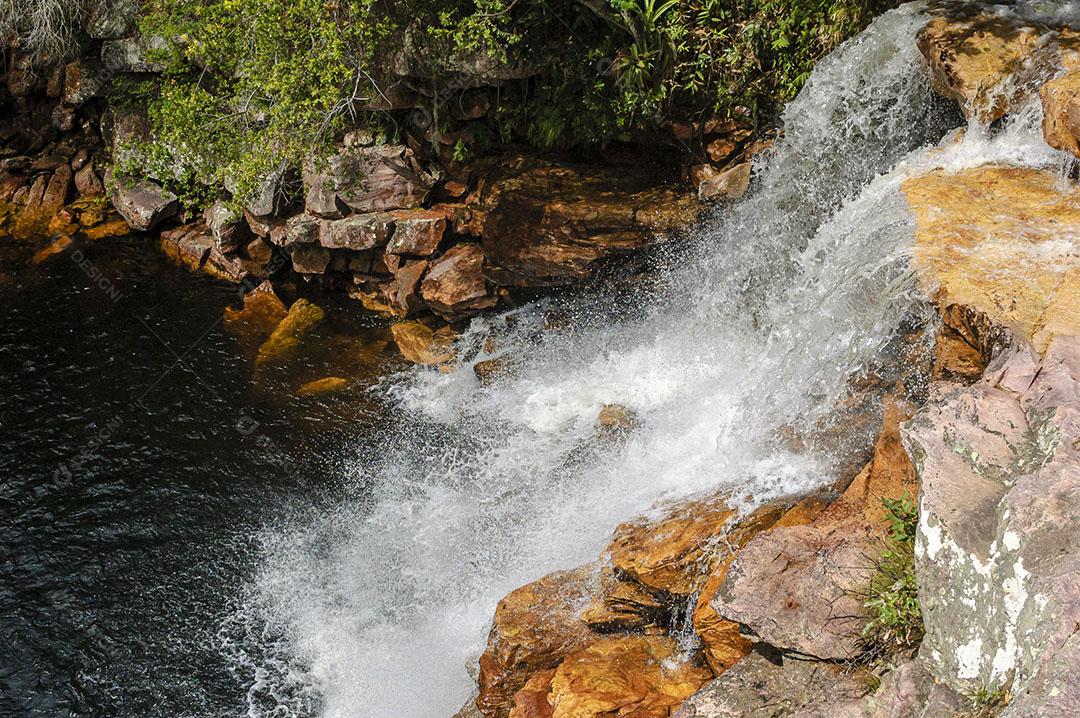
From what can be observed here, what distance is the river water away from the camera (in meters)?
8.42

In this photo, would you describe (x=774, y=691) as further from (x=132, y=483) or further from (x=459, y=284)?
(x=132, y=483)

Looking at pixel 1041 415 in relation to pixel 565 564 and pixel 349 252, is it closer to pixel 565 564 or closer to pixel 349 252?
pixel 565 564

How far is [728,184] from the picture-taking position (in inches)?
438

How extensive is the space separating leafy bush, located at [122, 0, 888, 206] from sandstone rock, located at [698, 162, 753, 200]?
70 centimetres

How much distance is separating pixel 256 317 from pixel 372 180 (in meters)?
2.91

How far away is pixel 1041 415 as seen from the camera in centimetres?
536

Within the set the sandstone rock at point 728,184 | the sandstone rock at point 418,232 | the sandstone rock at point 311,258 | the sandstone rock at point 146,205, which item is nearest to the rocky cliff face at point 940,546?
the sandstone rock at point 728,184

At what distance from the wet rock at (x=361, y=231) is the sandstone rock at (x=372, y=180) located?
0.61 feet

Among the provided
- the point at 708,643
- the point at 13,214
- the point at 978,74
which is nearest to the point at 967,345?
the point at 708,643

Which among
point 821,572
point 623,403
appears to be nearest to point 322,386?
point 623,403

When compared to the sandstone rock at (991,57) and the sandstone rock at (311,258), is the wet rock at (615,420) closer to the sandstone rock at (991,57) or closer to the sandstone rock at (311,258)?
the sandstone rock at (991,57)

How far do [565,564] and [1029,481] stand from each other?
4666 millimetres

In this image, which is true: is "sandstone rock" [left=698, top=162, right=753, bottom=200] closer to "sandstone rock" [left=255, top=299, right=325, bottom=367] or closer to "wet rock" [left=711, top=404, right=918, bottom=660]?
"wet rock" [left=711, top=404, right=918, bottom=660]

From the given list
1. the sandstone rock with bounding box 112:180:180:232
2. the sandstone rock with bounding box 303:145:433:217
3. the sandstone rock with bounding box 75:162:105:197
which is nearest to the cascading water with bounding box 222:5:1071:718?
the sandstone rock with bounding box 303:145:433:217
